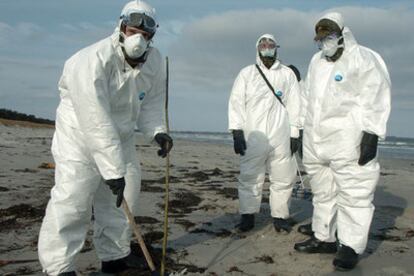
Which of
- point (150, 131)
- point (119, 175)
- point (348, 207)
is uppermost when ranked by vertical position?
point (150, 131)

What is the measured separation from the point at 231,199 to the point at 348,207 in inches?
130

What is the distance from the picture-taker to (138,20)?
3516mm

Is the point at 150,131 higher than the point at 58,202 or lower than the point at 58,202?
higher

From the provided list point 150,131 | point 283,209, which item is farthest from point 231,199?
point 150,131

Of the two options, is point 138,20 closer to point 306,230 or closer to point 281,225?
point 281,225

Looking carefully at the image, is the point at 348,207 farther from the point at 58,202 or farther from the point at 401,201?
the point at 401,201

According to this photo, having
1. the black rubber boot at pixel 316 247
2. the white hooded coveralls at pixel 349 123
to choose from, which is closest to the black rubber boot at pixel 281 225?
the black rubber boot at pixel 316 247

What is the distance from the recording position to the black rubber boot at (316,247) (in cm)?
470

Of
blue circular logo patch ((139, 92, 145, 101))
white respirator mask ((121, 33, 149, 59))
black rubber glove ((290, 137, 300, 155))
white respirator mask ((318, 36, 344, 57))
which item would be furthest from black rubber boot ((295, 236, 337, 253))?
white respirator mask ((121, 33, 149, 59))

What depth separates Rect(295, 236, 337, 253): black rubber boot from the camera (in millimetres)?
4695

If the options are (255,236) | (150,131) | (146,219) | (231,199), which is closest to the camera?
(150,131)

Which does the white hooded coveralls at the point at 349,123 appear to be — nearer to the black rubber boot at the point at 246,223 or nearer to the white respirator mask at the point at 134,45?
the black rubber boot at the point at 246,223

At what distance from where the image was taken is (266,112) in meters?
5.67

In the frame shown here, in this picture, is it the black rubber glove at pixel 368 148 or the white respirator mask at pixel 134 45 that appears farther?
the black rubber glove at pixel 368 148
